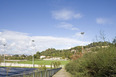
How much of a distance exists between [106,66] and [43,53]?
6205 inches

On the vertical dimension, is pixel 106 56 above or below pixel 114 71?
above

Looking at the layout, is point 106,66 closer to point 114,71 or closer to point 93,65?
point 114,71

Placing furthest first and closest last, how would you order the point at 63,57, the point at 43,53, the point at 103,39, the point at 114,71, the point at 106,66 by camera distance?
the point at 43,53 < the point at 63,57 < the point at 103,39 < the point at 106,66 < the point at 114,71

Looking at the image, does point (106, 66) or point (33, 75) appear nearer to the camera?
point (106, 66)

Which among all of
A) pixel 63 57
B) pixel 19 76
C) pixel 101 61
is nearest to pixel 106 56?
pixel 101 61

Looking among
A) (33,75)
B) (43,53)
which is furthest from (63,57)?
(33,75)

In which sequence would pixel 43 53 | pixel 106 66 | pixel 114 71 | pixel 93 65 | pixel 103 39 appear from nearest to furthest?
pixel 114 71, pixel 106 66, pixel 93 65, pixel 103 39, pixel 43 53

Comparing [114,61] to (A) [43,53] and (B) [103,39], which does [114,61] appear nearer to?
(B) [103,39]

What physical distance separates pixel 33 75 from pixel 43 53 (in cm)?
15304

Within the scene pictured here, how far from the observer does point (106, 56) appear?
570cm

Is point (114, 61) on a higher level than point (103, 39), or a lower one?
lower

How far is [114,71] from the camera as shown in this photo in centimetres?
521

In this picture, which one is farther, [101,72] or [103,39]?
[103,39]

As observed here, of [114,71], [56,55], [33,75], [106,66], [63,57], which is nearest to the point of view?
[114,71]
